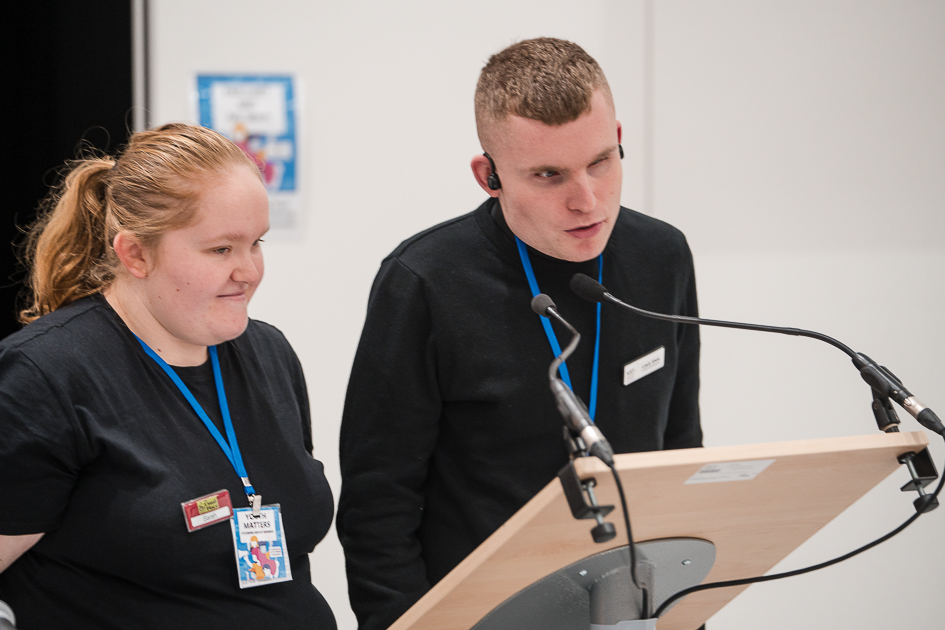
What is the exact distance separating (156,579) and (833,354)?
2.27m

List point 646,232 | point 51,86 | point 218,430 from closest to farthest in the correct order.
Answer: point 218,430 → point 646,232 → point 51,86

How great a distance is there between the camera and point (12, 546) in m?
1.15

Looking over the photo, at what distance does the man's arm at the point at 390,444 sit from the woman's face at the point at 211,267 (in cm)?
23

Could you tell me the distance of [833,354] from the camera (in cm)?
273

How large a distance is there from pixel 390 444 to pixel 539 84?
2.06 ft

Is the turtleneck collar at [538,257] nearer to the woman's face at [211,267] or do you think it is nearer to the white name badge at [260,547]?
the woman's face at [211,267]

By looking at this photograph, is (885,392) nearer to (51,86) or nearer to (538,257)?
(538,257)

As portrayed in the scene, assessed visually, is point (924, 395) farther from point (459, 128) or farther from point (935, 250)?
point (459, 128)

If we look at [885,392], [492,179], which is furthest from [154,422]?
[885,392]

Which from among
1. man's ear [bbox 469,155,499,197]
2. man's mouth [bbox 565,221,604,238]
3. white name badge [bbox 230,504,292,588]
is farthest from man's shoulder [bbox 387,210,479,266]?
white name badge [bbox 230,504,292,588]

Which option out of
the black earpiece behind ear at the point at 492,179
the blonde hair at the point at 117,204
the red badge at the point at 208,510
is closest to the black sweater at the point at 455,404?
the black earpiece behind ear at the point at 492,179

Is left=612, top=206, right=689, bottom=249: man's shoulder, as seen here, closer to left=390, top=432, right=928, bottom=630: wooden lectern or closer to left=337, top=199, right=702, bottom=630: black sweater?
left=337, top=199, right=702, bottom=630: black sweater

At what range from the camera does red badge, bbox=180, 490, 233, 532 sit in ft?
4.02

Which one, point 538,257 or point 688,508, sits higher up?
point 538,257
